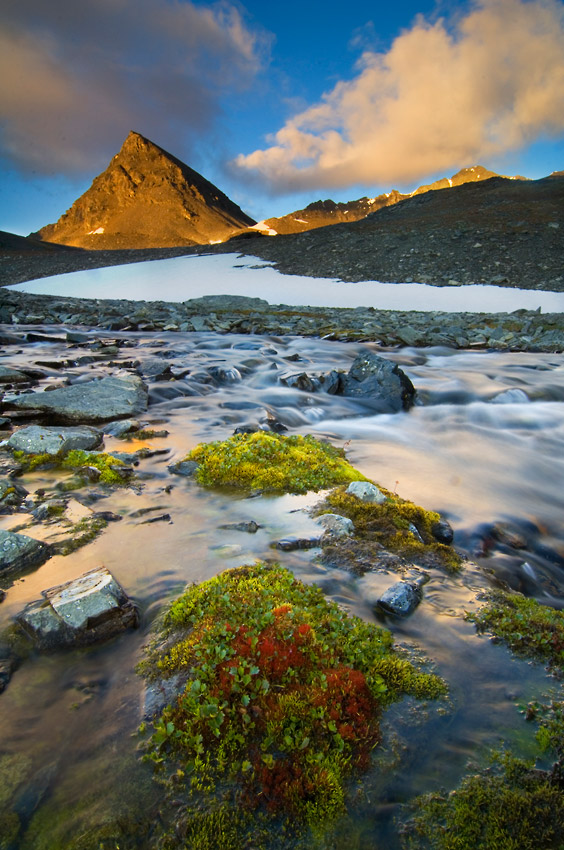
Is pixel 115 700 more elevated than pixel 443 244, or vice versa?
pixel 443 244

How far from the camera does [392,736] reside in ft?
10.2

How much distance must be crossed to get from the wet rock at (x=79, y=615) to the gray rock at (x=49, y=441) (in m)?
3.65

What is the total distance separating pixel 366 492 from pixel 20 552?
4286mm

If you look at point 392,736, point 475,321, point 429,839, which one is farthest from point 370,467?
point 475,321

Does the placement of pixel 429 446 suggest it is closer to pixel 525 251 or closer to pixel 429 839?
pixel 429 839

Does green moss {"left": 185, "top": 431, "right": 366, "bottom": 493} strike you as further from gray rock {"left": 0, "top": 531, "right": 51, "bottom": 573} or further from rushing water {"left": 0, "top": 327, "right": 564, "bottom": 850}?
gray rock {"left": 0, "top": 531, "right": 51, "bottom": 573}

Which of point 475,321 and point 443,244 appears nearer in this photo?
point 475,321

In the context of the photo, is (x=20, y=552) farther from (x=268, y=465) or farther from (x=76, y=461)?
(x=268, y=465)

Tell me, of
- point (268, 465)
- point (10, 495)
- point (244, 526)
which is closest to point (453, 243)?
point (268, 465)

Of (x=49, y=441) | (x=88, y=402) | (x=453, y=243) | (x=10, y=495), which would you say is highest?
(x=453, y=243)

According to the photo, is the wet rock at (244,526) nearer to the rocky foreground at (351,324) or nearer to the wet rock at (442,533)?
the wet rock at (442,533)

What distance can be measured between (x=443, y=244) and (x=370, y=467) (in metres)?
55.9

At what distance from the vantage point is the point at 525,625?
13.4 feet

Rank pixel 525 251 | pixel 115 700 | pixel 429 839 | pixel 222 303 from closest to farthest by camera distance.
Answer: pixel 429 839 < pixel 115 700 < pixel 222 303 < pixel 525 251
